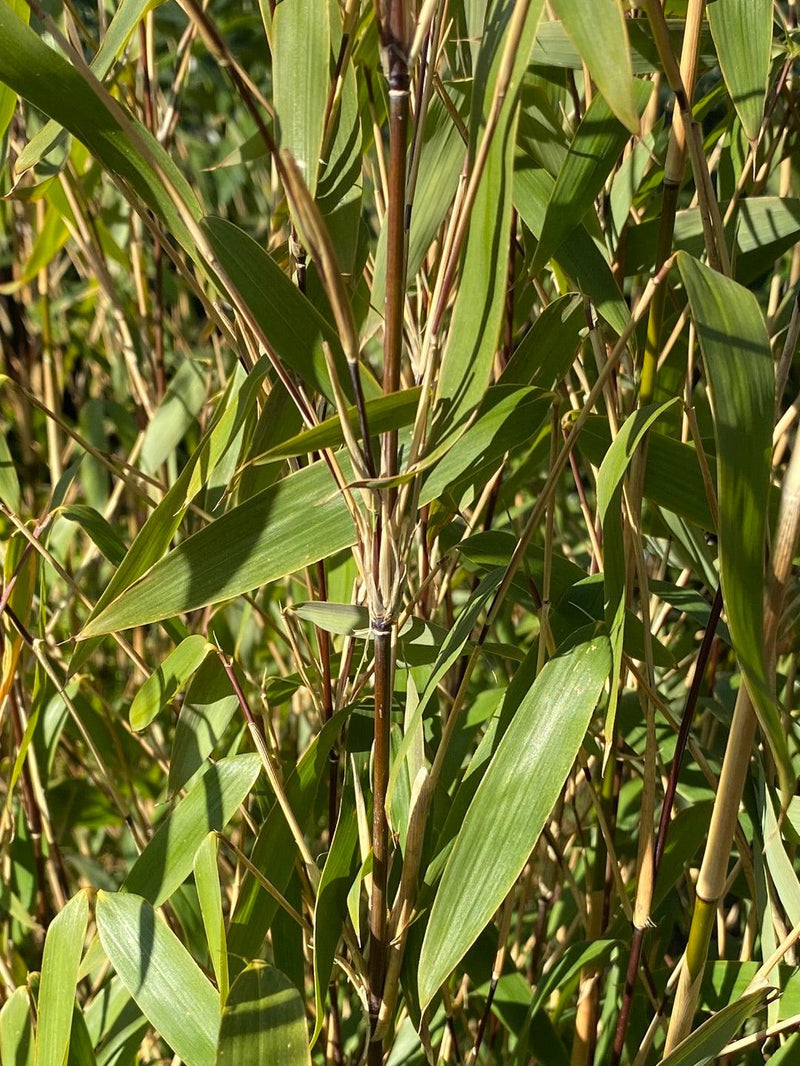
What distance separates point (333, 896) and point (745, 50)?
0.37 metres

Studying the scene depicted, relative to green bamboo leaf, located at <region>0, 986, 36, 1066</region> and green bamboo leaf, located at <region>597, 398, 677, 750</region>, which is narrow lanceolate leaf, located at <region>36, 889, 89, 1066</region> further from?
A: green bamboo leaf, located at <region>597, 398, 677, 750</region>

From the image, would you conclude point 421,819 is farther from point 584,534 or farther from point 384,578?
point 584,534

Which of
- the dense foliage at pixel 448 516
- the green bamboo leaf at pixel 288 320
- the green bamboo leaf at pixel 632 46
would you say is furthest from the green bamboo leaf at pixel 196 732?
the green bamboo leaf at pixel 632 46

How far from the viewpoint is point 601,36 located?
0.94 feet

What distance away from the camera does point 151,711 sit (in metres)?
0.51

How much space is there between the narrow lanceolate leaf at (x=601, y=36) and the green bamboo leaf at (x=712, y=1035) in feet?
1.00

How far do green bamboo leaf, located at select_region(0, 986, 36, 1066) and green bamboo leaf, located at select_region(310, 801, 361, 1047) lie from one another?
167mm

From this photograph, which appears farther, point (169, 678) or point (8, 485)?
point (8, 485)

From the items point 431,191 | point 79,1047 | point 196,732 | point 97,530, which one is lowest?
point 79,1047

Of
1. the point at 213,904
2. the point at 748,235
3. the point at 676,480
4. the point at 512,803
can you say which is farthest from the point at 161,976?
the point at 748,235

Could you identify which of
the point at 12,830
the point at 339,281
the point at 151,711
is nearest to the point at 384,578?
the point at 339,281

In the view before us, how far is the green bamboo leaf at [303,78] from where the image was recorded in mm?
372

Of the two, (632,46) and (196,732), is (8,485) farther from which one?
(632,46)

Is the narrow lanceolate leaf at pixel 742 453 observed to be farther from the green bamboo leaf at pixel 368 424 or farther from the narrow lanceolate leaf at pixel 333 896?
the narrow lanceolate leaf at pixel 333 896
